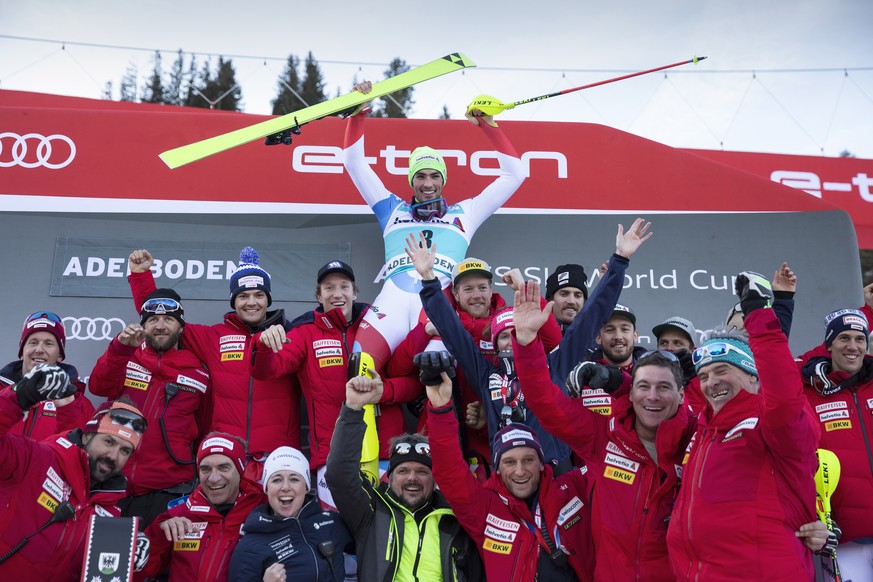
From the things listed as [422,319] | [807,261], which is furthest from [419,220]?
[807,261]

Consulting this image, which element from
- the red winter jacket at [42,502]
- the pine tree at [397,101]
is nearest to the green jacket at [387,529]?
the red winter jacket at [42,502]

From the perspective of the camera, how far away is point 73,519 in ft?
13.1

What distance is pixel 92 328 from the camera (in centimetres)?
634

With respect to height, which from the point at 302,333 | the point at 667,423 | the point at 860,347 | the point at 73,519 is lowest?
the point at 73,519

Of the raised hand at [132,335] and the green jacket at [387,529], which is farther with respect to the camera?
the raised hand at [132,335]

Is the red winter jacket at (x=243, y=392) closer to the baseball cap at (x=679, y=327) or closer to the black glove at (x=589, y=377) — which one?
the black glove at (x=589, y=377)

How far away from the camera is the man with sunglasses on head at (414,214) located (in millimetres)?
5535

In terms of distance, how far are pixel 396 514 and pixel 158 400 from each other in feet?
6.28

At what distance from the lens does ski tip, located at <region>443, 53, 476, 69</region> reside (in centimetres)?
641

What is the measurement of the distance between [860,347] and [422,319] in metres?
2.61

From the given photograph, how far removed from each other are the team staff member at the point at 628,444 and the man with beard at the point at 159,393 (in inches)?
94.8

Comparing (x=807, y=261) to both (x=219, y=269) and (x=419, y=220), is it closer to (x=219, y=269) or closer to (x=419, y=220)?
(x=419, y=220)

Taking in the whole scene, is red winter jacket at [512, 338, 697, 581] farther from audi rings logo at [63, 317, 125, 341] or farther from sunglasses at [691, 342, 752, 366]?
audi rings logo at [63, 317, 125, 341]

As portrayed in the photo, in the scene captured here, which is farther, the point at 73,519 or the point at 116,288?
the point at 116,288
